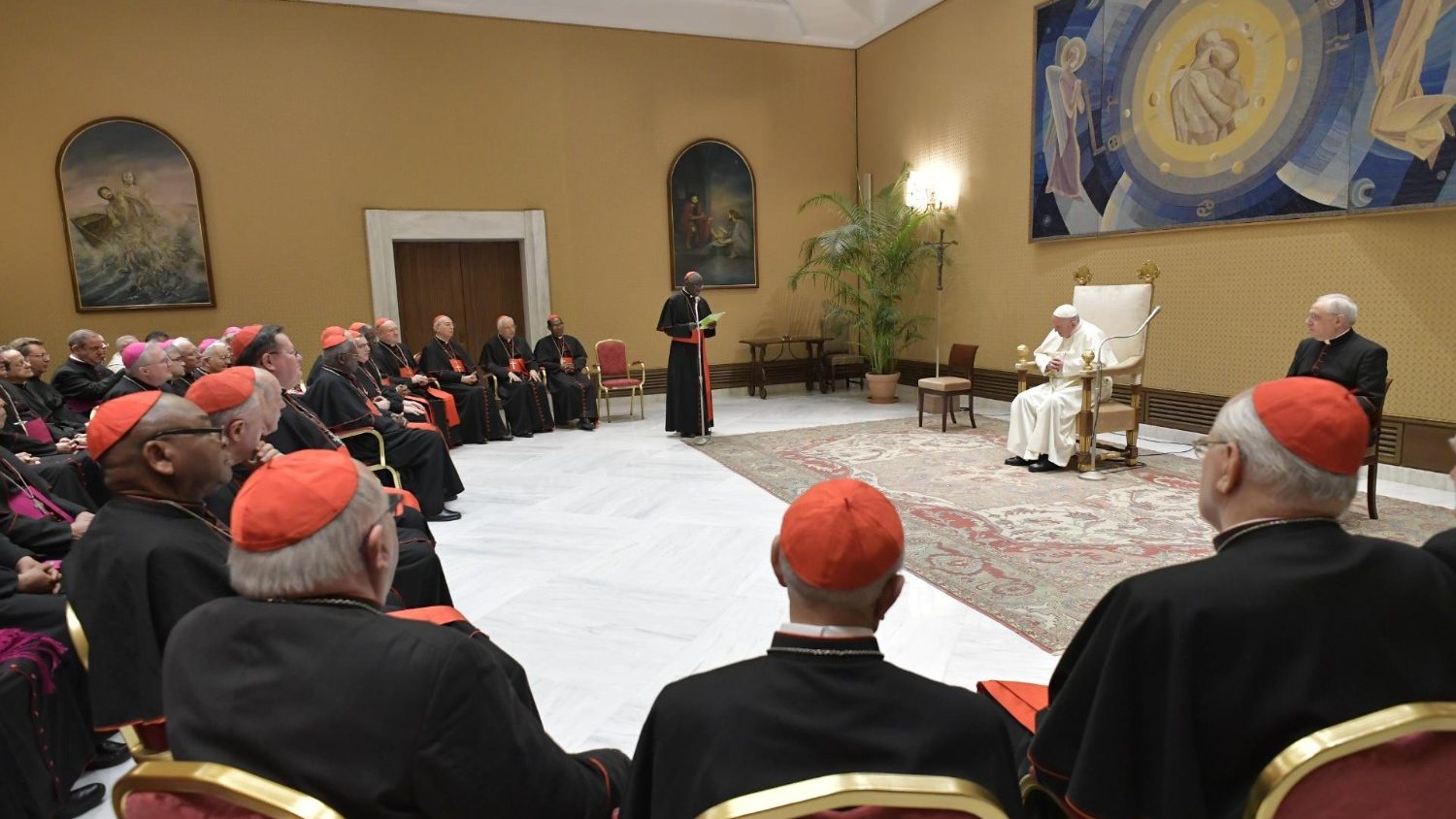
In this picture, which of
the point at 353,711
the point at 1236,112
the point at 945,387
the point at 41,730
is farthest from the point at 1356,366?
the point at 41,730

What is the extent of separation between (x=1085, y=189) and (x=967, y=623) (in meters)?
6.07

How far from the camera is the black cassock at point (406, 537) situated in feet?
9.92

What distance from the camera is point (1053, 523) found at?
5230 millimetres

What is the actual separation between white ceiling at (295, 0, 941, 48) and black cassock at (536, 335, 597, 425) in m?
4.16

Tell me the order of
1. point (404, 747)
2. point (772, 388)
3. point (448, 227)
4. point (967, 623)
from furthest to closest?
point (772, 388)
point (448, 227)
point (967, 623)
point (404, 747)

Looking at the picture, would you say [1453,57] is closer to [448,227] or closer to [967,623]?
[967,623]

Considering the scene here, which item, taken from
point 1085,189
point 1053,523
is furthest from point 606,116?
point 1053,523

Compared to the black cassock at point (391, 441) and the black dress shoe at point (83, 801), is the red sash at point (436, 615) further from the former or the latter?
the black cassock at point (391, 441)

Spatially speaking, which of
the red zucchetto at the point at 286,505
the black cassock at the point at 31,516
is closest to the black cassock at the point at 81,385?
the black cassock at the point at 31,516

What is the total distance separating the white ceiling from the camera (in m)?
10.2

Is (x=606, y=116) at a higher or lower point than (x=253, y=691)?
higher

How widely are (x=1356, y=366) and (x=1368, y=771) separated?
4903 millimetres

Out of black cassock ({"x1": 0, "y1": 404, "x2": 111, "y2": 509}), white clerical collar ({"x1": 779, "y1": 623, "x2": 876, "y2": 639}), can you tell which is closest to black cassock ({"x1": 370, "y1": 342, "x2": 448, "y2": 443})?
black cassock ({"x1": 0, "y1": 404, "x2": 111, "y2": 509})

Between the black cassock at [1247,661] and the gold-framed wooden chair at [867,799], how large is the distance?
0.44 metres
